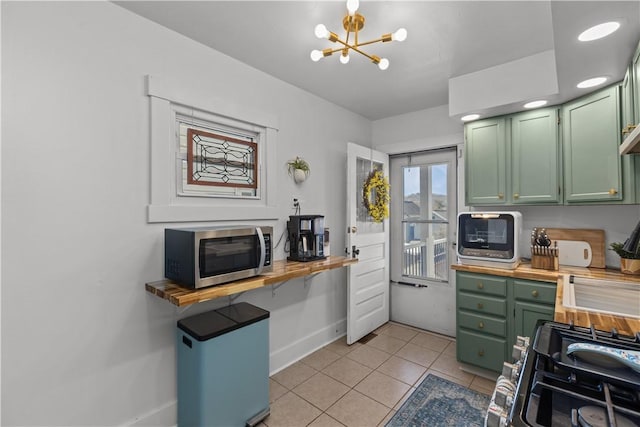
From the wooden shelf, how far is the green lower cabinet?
1.21 metres

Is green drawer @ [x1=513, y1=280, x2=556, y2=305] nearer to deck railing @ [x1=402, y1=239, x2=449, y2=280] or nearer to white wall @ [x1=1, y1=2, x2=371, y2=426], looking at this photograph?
deck railing @ [x1=402, y1=239, x2=449, y2=280]

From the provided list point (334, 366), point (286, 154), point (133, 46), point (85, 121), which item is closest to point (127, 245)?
point (85, 121)

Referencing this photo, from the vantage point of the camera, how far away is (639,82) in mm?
1552

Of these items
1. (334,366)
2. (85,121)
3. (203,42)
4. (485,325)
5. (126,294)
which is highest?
(203,42)

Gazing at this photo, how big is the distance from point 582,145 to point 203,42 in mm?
2906

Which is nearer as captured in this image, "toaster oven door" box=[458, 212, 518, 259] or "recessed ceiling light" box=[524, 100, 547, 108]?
"recessed ceiling light" box=[524, 100, 547, 108]

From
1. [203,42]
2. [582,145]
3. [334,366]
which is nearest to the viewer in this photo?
[203,42]

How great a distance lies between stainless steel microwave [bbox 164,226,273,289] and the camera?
5.41ft

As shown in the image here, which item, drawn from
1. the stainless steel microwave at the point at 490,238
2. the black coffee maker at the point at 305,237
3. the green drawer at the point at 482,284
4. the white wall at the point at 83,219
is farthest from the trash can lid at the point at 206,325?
the stainless steel microwave at the point at 490,238

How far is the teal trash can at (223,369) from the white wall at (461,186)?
250 centimetres

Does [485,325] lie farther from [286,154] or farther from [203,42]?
[203,42]

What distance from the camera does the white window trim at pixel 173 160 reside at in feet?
5.97

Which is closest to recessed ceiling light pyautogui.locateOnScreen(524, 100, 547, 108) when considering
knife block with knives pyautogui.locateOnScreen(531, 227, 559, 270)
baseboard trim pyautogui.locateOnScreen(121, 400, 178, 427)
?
knife block with knives pyautogui.locateOnScreen(531, 227, 559, 270)

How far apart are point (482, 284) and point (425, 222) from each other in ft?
3.78
